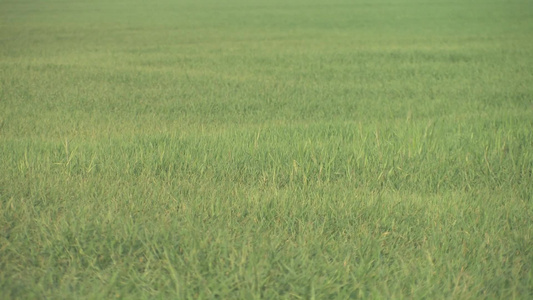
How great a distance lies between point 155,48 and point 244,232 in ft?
40.1

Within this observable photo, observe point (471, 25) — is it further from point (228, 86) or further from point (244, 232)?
point (244, 232)

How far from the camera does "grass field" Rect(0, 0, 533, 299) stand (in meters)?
2.10

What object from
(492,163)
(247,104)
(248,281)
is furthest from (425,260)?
(247,104)

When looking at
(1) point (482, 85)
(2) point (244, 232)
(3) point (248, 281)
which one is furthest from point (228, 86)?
(3) point (248, 281)

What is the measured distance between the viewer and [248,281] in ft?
6.63

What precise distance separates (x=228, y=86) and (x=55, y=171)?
4.56 meters

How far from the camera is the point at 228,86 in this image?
25.6 ft

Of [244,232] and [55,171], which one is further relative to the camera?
[55,171]

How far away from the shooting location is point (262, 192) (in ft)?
10.1

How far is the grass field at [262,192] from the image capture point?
82.6 inches

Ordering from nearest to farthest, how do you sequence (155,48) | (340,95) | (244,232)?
(244,232) < (340,95) < (155,48)

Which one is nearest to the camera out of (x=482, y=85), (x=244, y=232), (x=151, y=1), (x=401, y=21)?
(x=244, y=232)

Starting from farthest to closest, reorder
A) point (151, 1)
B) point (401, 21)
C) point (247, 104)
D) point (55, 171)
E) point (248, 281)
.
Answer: point (151, 1), point (401, 21), point (247, 104), point (55, 171), point (248, 281)

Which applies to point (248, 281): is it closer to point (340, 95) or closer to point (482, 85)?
point (340, 95)
